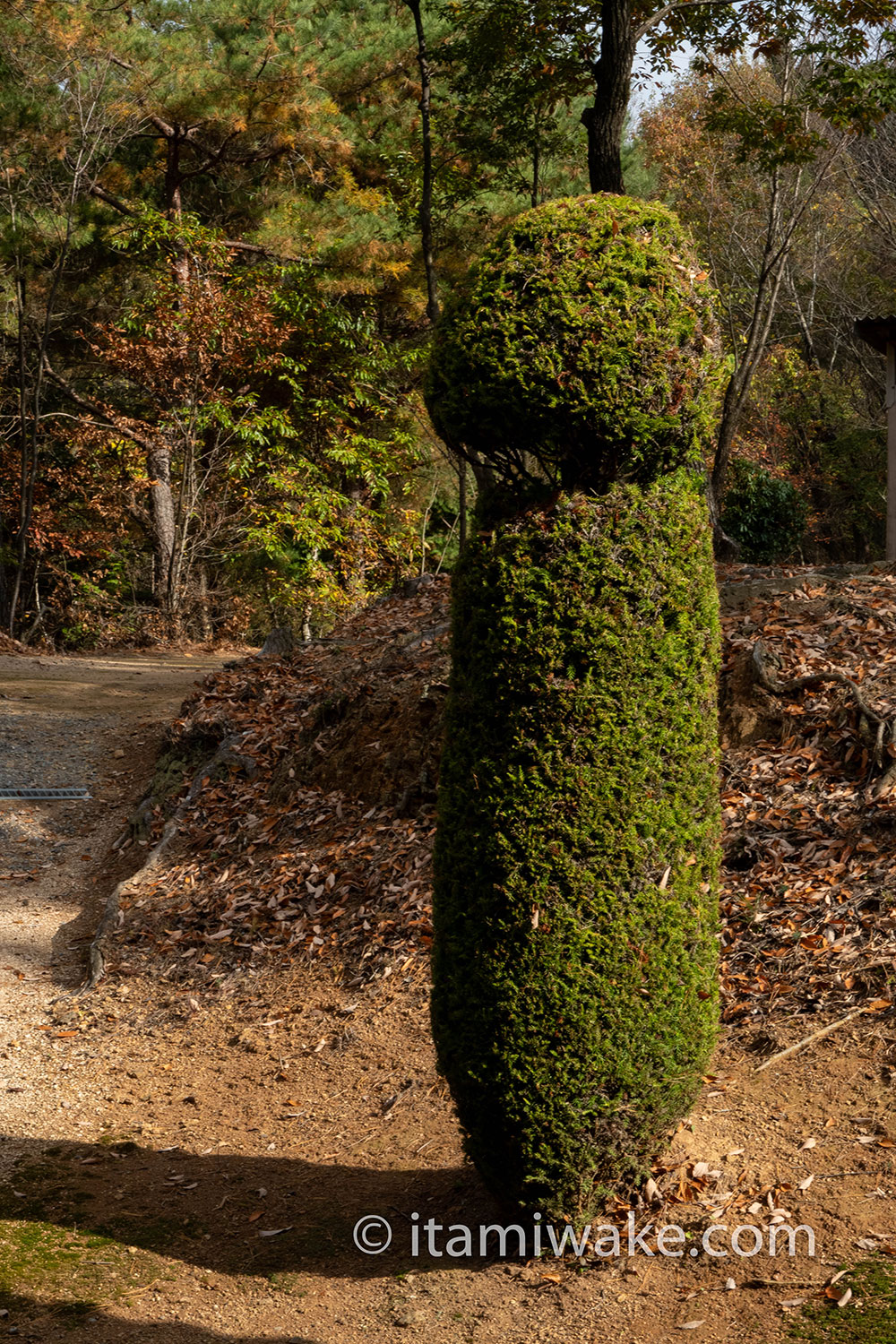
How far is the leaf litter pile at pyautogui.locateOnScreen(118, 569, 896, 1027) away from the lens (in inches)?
190

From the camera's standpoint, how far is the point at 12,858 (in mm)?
8461

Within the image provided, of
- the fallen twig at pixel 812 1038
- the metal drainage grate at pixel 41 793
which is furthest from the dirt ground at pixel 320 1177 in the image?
the metal drainage grate at pixel 41 793

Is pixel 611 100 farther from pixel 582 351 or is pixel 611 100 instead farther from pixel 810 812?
pixel 582 351

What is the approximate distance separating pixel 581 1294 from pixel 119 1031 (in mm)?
3420

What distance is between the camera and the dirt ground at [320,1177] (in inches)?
133

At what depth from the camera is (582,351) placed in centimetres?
333

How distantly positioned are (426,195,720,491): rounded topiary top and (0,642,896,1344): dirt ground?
2297 mm

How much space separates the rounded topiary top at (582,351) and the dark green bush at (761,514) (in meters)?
16.2

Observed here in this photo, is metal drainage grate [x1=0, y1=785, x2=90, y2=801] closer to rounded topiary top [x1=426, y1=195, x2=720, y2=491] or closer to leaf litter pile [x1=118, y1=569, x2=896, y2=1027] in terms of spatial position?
leaf litter pile [x1=118, y1=569, x2=896, y2=1027]

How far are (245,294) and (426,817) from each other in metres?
13.6

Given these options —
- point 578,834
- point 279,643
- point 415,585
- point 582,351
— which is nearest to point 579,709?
point 578,834

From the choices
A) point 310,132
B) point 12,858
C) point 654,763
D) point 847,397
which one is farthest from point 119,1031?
point 847,397

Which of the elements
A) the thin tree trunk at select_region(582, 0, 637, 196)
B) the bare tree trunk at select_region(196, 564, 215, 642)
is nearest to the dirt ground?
the thin tree trunk at select_region(582, 0, 637, 196)

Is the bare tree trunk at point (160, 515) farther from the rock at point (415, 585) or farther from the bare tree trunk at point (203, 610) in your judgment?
the rock at point (415, 585)
